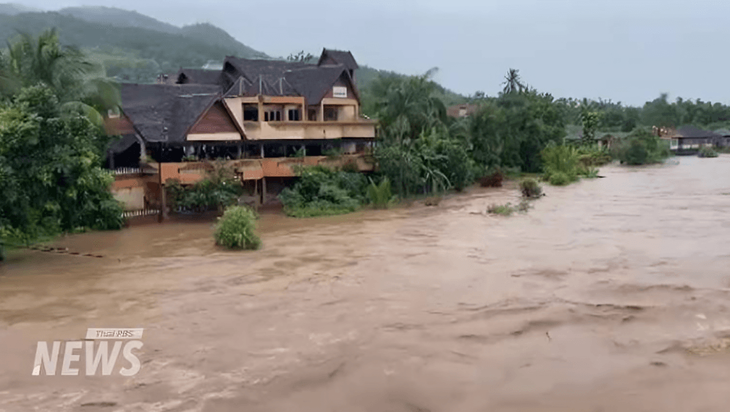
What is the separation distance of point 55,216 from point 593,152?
5201 centimetres

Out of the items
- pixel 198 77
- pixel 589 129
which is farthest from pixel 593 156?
pixel 198 77

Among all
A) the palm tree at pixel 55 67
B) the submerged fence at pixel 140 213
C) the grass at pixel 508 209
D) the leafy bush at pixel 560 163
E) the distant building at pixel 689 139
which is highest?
the palm tree at pixel 55 67

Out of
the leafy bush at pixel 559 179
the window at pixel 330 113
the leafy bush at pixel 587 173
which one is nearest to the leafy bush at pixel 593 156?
the leafy bush at pixel 587 173

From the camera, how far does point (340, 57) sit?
39.6 metres

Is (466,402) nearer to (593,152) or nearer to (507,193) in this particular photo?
(507,193)

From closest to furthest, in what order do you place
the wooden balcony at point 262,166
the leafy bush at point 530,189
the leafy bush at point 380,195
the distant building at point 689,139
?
the wooden balcony at point 262,166 → the leafy bush at point 380,195 → the leafy bush at point 530,189 → the distant building at point 689,139

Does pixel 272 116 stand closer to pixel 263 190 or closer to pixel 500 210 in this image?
pixel 263 190

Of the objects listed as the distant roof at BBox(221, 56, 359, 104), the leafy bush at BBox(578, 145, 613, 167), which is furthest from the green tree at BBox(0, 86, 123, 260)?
the leafy bush at BBox(578, 145, 613, 167)

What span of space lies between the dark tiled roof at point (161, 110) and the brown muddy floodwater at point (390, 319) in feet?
17.1

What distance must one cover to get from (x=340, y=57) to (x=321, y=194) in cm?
1505

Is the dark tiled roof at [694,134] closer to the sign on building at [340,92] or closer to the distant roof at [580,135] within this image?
the distant roof at [580,135]

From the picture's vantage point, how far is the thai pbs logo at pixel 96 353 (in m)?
8.97

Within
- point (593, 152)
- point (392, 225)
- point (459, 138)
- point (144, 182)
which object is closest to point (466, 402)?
point (392, 225)

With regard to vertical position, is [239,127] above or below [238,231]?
above
